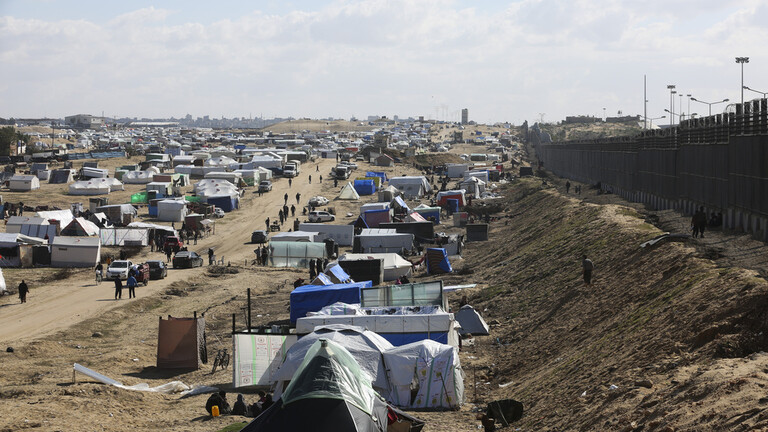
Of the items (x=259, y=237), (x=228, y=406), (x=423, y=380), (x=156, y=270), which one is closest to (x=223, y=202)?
(x=259, y=237)

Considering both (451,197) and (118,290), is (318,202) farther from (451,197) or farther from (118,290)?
(118,290)

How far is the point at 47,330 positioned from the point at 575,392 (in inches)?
756

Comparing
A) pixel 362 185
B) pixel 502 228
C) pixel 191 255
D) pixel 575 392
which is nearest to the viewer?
pixel 575 392

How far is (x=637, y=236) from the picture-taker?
26.6 meters

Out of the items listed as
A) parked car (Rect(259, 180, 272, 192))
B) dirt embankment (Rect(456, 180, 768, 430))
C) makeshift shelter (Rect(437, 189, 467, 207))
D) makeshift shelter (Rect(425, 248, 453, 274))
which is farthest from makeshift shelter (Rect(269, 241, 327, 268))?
parked car (Rect(259, 180, 272, 192))

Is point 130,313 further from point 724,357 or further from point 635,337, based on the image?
point 724,357

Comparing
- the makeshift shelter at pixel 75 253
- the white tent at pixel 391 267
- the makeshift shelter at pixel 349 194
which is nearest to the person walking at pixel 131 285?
the white tent at pixel 391 267

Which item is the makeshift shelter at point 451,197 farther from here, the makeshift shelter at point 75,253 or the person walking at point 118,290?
the person walking at point 118,290

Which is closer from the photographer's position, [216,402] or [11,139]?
[216,402]

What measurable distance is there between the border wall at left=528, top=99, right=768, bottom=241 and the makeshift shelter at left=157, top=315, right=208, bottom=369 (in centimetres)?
1514

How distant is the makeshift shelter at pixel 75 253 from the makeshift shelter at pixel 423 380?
93.0 ft

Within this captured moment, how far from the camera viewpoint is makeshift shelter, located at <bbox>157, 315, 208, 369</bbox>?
69.8 feet

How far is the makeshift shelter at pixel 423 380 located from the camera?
1623cm

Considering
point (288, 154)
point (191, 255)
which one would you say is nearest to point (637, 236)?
point (191, 255)
